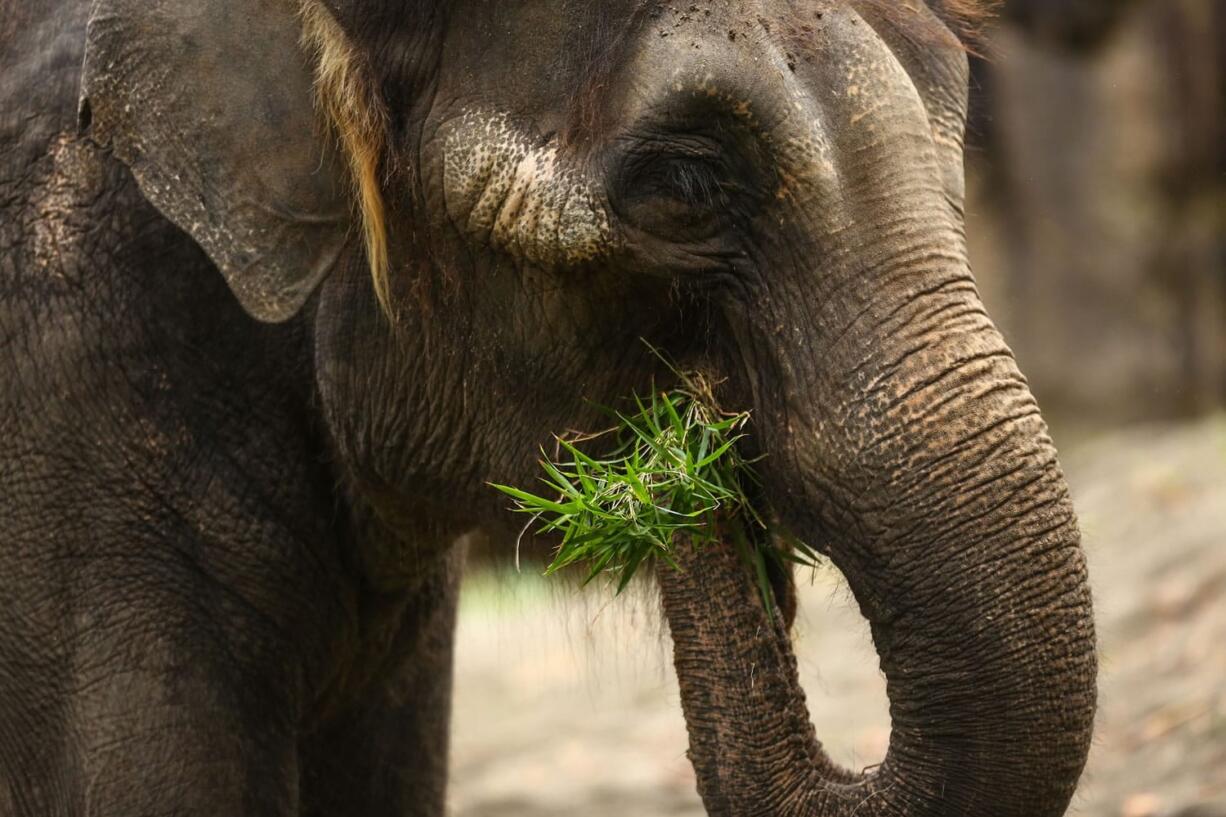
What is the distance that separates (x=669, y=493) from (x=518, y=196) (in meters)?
0.48

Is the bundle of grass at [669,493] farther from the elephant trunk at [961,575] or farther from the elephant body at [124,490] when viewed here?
the elephant body at [124,490]

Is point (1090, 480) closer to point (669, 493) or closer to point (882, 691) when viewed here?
point (882, 691)

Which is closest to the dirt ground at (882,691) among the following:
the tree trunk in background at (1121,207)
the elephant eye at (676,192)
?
the elephant eye at (676,192)

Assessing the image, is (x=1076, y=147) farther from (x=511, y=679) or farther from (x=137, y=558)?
(x=137, y=558)

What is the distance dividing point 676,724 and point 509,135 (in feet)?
16.2

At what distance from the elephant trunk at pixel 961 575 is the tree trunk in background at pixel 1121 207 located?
10.8 meters

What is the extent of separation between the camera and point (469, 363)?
2982 millimetres

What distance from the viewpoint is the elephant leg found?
3.87 meters

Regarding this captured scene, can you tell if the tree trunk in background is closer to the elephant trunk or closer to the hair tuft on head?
the hair tuft on head

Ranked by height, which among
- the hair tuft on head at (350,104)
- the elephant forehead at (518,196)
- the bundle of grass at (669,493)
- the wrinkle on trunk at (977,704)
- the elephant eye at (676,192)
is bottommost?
the wrinkle on trunk at (977,704)

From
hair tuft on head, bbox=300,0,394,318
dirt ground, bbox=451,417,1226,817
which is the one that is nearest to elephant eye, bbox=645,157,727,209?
hair tuft on head, bbox=300,0,394,318

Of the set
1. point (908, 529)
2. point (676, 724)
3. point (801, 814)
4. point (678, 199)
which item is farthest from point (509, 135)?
point (676, 724)

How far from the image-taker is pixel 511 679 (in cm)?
923

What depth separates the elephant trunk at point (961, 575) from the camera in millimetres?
2412
